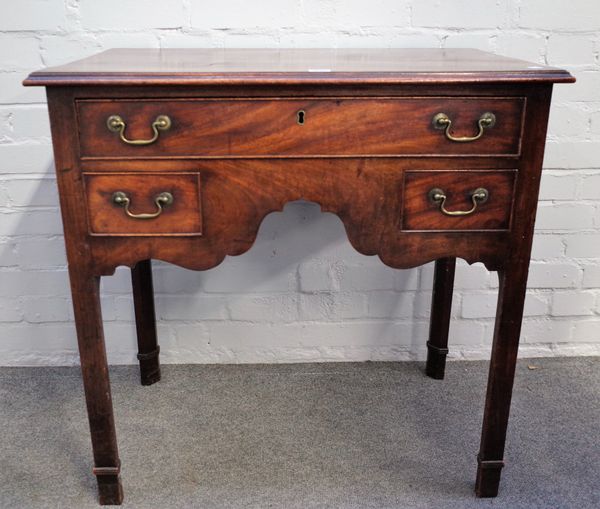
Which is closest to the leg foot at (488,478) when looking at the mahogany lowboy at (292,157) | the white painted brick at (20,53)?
the mahogany lowboy at (292,157)

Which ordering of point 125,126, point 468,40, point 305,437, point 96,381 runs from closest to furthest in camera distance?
1. point 125,126
2. point 96,381
3. point 305,437
4. point 468,40

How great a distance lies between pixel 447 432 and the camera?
169 centimetres

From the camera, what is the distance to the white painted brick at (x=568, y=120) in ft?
5.97

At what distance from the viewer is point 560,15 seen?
175cm

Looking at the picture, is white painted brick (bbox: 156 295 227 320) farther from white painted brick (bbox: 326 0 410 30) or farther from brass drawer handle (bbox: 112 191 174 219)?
white painted brick (bbox: 326 0 410 30)

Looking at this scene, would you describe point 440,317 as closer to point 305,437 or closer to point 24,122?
point 305,437

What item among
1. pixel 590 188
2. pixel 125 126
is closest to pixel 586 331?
pixel 590 188

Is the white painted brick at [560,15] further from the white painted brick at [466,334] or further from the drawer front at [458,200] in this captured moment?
the white painted brick at [466,334]

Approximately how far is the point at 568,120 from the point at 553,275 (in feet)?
1.58

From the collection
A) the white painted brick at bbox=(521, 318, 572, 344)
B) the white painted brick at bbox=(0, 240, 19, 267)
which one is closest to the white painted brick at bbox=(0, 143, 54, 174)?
the white painted brick at bbox=(0, 240, 19, 267)

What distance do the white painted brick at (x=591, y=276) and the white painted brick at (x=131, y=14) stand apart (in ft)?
4.44

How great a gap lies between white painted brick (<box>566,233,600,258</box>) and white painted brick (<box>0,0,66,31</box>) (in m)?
1.60

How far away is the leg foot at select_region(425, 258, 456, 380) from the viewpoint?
6.02ft

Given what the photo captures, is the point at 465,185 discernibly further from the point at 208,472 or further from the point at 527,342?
the point at 527,342
